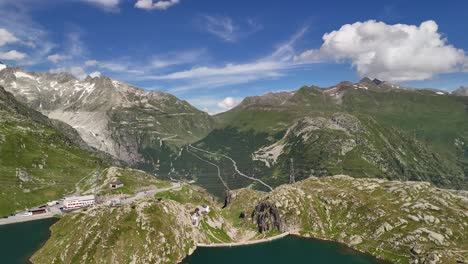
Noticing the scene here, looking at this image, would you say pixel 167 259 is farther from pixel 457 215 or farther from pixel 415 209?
pixel 457 215

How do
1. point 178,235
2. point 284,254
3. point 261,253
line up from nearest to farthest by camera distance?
1. point 178,235
2. point 284,254
3. point 261,253

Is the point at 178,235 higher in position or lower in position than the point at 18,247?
lower

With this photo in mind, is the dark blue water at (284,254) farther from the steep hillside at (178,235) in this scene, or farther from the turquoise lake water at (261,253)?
the steep hillside at (178,235)

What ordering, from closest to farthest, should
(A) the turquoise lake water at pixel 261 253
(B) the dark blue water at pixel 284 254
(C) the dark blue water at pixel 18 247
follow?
(C) the dark blue water at pixel 18 247, (A) the turquoise lake water at pixel 261 253, (B) the dark blue water at pixel 284 254

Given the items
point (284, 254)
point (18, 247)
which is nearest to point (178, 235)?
point (284, 254)

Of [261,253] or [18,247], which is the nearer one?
[18,247]

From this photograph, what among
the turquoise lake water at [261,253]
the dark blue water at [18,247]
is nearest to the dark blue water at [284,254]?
the turquoise lake water at [261,253]

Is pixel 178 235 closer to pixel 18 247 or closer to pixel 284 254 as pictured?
pixel 284 254

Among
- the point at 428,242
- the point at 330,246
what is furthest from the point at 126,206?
the point at 428,242

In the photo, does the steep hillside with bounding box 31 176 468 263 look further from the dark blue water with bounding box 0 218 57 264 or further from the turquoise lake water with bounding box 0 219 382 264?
the dark blue water with bounding box 0 218 57 264
